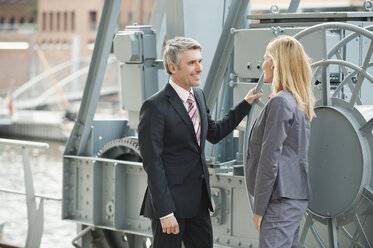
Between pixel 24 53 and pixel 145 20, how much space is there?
17041 millimetres

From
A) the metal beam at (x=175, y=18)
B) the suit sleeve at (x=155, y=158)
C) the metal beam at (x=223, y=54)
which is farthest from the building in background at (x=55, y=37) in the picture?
the suit sleeve at (x=155, y=158)

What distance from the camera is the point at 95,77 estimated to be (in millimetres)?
7480

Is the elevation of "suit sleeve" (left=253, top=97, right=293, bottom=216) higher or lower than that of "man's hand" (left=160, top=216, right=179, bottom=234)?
higher

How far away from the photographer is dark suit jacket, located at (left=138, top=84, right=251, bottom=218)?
4688 mm

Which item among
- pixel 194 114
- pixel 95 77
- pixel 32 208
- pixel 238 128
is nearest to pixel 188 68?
pixel 194 114

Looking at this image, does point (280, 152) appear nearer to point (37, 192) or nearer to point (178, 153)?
point (178, 153)

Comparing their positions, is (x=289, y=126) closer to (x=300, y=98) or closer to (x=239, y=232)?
(x=300, y=98)

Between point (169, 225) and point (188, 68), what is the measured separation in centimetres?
92

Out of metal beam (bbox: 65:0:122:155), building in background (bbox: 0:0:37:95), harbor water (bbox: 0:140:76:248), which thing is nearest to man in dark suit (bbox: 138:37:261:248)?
metal beam (bbox: 65:0:122:155)

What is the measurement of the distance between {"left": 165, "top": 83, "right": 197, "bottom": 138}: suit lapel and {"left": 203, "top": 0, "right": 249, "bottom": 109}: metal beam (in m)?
1.75

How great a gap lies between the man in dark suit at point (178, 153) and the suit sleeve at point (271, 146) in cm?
66

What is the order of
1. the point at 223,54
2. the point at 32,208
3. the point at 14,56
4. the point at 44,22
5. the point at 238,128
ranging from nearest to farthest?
the point at 238,128, the point at 223,54, the point at 32,208, the point at 14,56, the point at 44,22

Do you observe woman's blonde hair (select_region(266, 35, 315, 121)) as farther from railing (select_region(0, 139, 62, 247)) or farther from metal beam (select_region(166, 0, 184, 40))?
railing (select_region(0, 139, 62, 247))

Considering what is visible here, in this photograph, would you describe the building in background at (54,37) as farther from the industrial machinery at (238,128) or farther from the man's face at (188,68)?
the man's face at (188,68)
